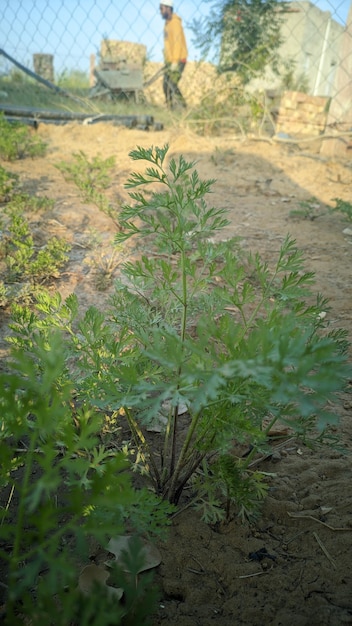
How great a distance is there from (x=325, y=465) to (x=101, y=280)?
69.1 inches

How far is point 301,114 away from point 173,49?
3686mm

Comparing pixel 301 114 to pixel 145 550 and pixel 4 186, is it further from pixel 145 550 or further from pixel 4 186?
pixel 145 550

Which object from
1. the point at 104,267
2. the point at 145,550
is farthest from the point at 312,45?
the point at 145,550

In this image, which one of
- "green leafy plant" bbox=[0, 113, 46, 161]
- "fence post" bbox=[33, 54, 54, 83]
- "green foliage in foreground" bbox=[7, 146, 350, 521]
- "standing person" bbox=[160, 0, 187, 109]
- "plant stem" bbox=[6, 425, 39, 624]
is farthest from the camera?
"fence post" bbox=[33, 54, 54, 83]

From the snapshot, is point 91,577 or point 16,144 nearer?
point 91,577

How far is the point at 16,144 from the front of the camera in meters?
5.47

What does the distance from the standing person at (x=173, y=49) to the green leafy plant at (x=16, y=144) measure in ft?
14.1

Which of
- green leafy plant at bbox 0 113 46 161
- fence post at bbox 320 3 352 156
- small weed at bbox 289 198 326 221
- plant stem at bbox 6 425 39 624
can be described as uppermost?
fence post at bbox 320 3 352 156

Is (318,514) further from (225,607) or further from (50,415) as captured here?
(50,415)

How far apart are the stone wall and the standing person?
2347 mm

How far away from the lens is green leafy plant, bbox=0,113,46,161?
523 cm

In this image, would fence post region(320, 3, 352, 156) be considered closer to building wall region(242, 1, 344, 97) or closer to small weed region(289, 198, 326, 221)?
small weed region(289, 198, 326, 221)

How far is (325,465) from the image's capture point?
59.9 inches

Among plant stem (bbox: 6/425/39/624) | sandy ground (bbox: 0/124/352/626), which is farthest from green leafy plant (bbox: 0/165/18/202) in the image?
plant stem (bbox: 6/425/39/624)
